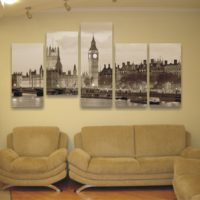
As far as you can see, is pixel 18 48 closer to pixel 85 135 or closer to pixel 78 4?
pixel 78 4

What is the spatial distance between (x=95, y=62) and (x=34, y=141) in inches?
61.6

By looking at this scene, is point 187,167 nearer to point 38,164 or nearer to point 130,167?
point 130,167

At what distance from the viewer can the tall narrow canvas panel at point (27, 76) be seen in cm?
536

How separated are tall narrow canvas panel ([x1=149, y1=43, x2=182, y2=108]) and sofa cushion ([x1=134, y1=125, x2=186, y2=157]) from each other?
0.48 m

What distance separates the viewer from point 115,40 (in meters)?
5.39

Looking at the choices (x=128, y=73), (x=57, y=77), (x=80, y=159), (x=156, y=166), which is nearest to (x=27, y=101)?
(x=57, y=77)

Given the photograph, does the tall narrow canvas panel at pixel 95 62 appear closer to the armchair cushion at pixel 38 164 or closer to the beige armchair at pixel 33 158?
the beige armchair at pixel 33 158

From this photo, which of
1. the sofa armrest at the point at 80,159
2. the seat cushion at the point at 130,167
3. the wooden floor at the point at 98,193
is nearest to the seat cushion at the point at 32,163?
the sofa armrest at the point at 80,159

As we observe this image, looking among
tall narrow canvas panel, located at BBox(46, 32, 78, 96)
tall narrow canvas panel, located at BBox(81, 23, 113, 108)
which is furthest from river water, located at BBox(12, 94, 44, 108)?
tall narrow canvas panel, located at BBox(81, 23, 113, 108)

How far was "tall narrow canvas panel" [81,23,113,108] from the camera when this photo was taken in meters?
5.36

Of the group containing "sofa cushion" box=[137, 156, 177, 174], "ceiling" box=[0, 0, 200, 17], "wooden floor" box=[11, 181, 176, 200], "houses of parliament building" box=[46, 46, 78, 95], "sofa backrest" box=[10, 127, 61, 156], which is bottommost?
"wooden floor" box=[11, 181, 176, 200]

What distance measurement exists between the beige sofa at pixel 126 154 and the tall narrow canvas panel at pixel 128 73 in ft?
1.61

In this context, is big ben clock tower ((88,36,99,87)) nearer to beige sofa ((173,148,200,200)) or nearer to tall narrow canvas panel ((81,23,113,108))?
tall narrow canvas panel ((81,23,113,108))

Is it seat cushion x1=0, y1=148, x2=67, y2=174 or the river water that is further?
the river water
